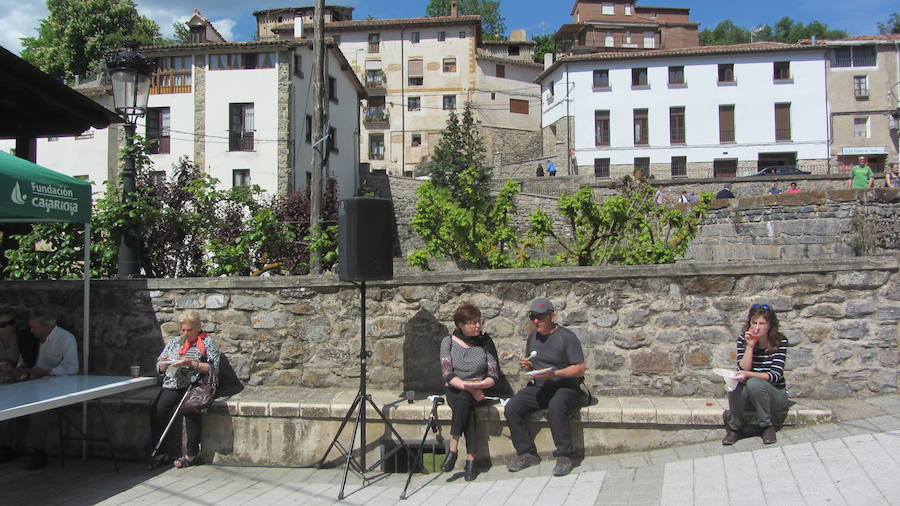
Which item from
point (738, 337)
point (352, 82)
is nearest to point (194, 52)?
point (352, 82)

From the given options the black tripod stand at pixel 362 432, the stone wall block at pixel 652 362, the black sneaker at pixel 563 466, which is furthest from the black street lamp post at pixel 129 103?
the stone wall block at pixel 652 362

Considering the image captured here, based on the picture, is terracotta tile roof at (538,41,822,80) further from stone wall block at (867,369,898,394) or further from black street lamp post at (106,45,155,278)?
stone wall block at (867,369,898,394)

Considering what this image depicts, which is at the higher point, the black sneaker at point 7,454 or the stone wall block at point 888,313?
the stone wall block at point 888,313

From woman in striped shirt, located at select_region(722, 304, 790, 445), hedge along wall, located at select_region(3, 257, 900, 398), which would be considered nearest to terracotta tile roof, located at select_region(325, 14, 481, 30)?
Answer: hedge along wall, located at select_region(3, 257, 900, 398)

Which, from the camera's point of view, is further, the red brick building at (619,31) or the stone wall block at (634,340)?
the red brick building at (619,31)

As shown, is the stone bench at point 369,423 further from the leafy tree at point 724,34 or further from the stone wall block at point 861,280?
the leafy tree at point 724,34

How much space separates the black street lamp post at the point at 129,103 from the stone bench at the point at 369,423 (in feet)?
5.01

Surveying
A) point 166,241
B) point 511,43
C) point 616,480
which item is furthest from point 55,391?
point 511,43

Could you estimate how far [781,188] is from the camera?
25578mm

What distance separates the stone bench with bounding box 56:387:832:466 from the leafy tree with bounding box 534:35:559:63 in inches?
2257

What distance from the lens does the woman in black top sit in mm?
5648

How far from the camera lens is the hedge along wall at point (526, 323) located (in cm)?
590

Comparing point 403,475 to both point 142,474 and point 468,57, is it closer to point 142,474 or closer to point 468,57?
point 142,474

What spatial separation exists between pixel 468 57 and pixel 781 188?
3011cm
